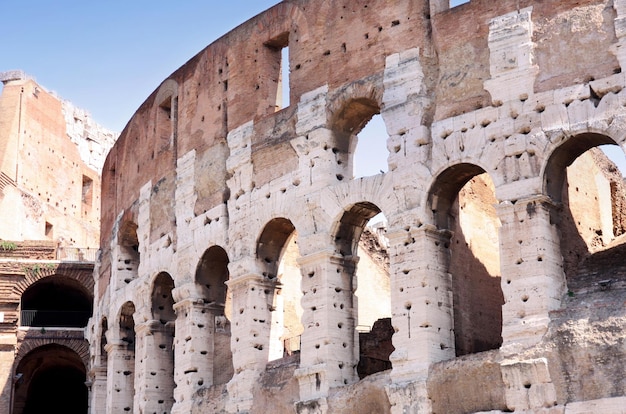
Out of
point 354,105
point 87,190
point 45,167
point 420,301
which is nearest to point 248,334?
point 420,301

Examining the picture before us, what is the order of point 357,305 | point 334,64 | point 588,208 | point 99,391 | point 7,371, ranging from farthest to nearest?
1. point 7,371
2. point 99,391
3. point 588,208
4. point 334,64
5. point 357,305

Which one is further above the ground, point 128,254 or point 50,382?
point 128,254

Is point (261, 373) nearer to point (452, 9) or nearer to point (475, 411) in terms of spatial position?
point (475, 411)

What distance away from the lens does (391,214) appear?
14500 mm

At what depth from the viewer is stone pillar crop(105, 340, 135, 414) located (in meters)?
20.2

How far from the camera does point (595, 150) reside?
61.4ft

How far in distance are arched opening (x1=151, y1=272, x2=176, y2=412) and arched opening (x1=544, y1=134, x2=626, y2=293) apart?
21.2ft

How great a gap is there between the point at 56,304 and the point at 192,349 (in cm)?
1102

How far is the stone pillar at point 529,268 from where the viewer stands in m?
12.9

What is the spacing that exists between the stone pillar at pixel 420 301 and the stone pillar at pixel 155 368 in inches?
228

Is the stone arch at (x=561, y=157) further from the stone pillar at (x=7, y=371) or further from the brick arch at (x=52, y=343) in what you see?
the stone pillar at (x=7, y=371)

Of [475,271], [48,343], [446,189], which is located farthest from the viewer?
[48,343]

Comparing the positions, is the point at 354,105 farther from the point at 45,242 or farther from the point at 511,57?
the point at 45,242

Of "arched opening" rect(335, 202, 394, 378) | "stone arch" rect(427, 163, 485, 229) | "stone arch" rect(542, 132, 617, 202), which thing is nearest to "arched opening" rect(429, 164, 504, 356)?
"arched opening" rect(335, 202, 394, 378)
